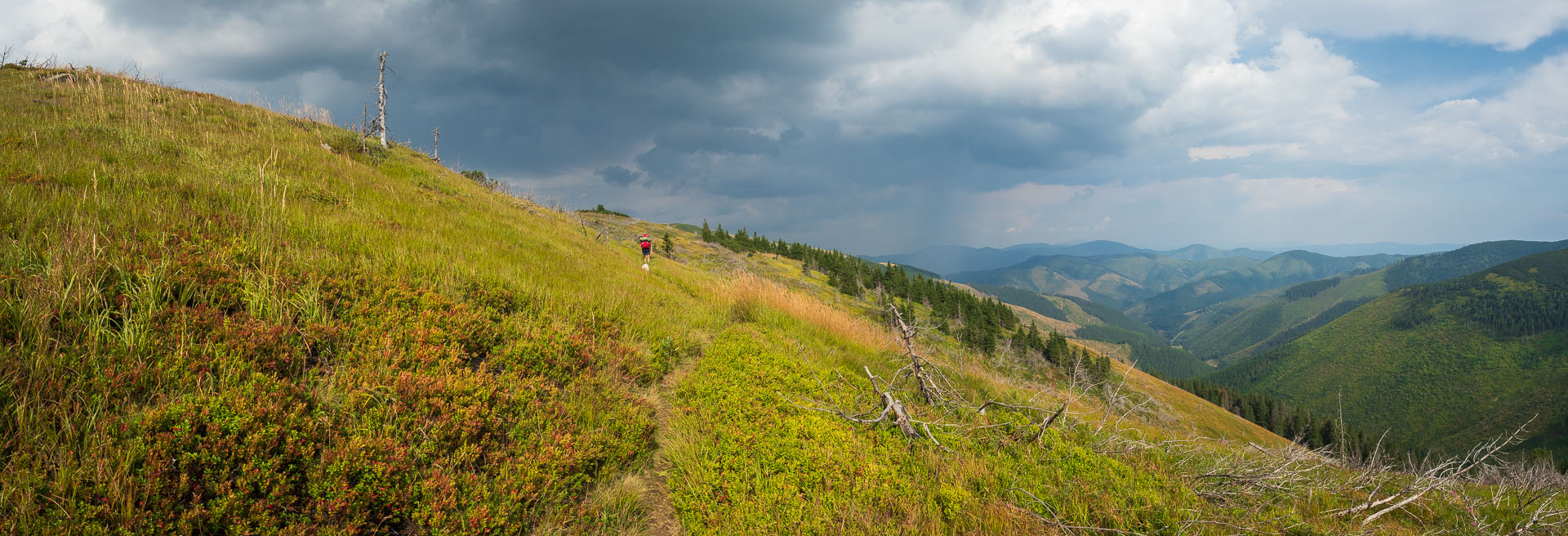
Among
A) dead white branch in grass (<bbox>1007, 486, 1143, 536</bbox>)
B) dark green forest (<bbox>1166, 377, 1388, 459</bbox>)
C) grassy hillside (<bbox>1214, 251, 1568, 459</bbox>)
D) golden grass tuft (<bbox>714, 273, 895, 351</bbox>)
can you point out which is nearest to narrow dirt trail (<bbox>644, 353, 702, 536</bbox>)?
dead white branch in grass (<bbox>1007, 486, 1143, 536</bbox>)

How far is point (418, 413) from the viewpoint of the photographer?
3750 mm

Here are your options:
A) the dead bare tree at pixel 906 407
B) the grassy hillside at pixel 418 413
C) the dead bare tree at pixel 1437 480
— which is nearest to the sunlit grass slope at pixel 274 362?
the grassy hillside at pixel 418 413

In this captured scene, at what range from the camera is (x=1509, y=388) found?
149375 millimetres

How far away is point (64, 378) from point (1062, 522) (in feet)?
21.4

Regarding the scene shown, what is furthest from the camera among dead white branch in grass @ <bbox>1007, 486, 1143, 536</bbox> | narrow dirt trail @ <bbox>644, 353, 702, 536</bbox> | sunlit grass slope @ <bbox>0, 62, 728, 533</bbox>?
narrow dirt trail @ <bbox>644, 353, 702, 536</bbox>

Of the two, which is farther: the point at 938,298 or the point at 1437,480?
the point at 938,298

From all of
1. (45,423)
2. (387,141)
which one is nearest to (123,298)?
(45,423)

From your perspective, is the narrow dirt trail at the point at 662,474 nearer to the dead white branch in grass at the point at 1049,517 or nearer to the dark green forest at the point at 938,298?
the dead white branch in grass at the point at 1049,517

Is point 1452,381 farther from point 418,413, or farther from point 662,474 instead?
point 418,413

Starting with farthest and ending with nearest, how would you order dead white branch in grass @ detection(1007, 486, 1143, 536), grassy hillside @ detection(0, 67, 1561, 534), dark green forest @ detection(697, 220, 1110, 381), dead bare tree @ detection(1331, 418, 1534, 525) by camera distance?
dark green forest @ detection(697, 220, 1110, 381), dead bare tree @ detection(1331, 418, 1534, 525), dead white branch in grass @ detection(1007, 486, 1143, 536), grassy hillside @ detection(0, 67, 1561, 534)

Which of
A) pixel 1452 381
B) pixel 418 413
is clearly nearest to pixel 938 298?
pixel 418 413

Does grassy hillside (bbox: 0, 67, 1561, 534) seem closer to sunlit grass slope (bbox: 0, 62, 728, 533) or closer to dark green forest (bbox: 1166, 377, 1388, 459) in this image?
sunlit grass slope (bbox: 0, 62, 728, 533)

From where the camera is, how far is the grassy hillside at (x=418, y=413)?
2.83 m

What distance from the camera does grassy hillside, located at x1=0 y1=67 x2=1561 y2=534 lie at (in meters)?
2.83
